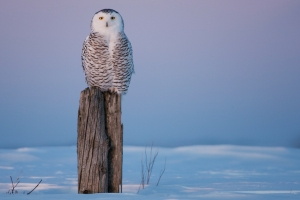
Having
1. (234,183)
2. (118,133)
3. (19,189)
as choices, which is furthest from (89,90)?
(234,183)

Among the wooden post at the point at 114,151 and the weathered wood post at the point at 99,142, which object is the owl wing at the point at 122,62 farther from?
the wooden post at the point at 114,151

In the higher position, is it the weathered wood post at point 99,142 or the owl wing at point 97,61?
the owl wing at point 97,61

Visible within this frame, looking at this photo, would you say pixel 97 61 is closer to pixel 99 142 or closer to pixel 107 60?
pixel 107 60

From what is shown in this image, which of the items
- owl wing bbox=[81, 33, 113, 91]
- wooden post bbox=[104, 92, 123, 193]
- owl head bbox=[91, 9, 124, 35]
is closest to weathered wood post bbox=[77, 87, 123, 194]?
wooden post bbox=[104, 92, 123, 193]

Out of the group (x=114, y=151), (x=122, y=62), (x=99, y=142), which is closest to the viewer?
(x=99, y=142)

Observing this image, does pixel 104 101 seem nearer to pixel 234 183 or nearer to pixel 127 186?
pixel 127 186

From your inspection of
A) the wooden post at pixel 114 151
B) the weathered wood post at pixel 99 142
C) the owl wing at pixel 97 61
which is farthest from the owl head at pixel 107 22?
the wooden post at pixel 114 151

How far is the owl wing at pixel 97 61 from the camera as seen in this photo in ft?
20.3

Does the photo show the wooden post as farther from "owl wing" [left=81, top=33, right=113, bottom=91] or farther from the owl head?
the owl head

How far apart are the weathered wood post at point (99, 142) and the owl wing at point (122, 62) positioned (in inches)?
39.6

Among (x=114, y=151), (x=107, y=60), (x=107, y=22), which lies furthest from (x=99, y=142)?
(x=107, y=22)

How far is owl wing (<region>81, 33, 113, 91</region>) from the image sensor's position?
618cm

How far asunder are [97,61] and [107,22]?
0.56 m

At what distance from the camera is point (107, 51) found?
243 inches
